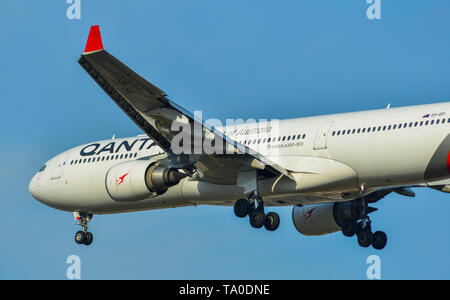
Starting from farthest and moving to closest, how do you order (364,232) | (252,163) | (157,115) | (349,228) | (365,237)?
(349,228), (364,232), (365,237), (252,163), (157,115)

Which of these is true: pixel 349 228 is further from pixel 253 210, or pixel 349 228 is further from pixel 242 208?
pixel 242 208

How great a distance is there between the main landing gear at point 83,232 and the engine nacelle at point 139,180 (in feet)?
14.3

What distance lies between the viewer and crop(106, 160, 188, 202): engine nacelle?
106 feet

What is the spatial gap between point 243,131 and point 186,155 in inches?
122

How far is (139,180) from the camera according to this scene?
32625 millimetres

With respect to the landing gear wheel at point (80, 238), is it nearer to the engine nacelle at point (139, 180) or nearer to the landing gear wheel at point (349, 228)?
the engine nacelle at point (139, 180)

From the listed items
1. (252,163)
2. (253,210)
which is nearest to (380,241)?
(253,210)

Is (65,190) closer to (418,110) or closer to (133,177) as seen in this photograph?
(133,177)

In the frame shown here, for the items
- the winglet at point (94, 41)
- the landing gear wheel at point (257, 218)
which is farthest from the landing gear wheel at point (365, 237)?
the winglet at point (94, 41)

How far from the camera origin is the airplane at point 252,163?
96.3ft

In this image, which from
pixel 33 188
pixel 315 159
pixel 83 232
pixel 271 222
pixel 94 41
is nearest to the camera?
pixel 94 41

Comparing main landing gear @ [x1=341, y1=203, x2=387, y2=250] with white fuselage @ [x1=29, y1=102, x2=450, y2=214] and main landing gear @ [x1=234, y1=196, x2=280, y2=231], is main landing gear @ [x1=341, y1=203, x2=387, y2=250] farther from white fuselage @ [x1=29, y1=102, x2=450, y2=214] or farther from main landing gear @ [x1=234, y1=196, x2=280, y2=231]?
main landing gear @ [x1=234, y1=196, x2=280, y2=231]

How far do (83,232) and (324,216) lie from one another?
9.40m

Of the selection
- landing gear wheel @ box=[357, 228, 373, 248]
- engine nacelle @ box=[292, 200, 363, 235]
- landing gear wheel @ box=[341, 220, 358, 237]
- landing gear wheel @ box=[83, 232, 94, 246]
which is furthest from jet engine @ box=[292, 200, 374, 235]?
landing gear wheel @ box=[83, 232, 94, 246]
